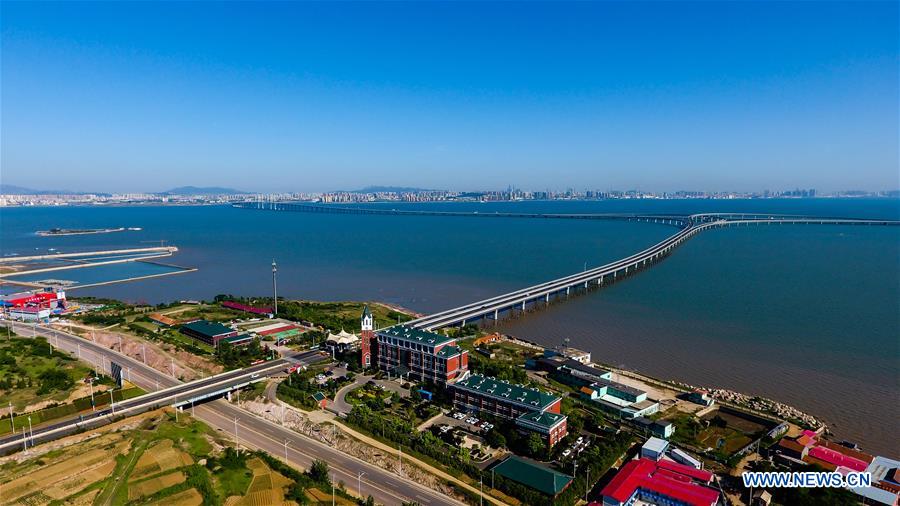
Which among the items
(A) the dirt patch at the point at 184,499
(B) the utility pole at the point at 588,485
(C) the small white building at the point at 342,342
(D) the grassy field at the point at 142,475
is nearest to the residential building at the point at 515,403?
(B) the utility pole at the point at 588,485

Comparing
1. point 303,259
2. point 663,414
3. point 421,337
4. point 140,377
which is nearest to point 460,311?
point 421,337

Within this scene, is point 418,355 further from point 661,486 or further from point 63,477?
point 63,477

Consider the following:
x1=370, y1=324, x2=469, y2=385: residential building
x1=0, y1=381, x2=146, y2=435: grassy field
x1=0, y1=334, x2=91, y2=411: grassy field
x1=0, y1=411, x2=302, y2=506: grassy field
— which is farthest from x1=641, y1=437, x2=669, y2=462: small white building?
x1=0, y1=334, x2=91, y2=411: grassy field

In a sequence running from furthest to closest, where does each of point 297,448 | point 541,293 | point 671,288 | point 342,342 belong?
point 671,288 < point 541,293 < point 342,342 < point 297,448

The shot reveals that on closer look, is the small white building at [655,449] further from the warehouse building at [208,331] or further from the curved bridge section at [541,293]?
the warehouse building at [208,331]

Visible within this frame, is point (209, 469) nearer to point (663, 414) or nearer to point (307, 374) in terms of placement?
point (307, 374)

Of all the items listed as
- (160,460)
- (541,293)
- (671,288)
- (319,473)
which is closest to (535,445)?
(319,473)
